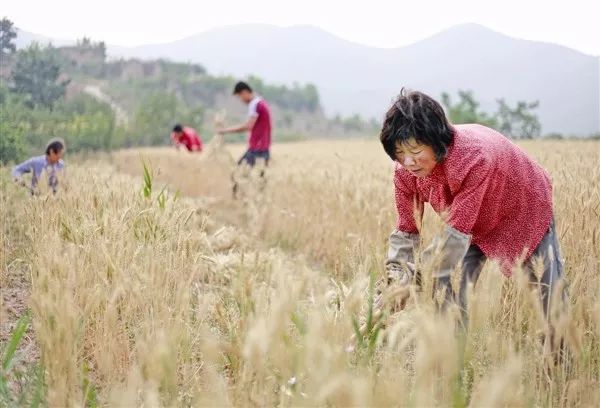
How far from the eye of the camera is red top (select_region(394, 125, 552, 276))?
6.73ft

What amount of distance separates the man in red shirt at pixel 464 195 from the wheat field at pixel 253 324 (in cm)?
12

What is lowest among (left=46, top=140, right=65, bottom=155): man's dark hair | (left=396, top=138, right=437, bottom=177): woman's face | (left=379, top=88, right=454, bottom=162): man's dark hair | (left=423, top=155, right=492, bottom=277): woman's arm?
(left=46, top=140, right=65, bottom=155): man's dark hair

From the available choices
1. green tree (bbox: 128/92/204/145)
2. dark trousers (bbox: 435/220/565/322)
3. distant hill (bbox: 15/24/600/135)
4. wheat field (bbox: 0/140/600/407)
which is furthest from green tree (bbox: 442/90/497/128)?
distant hill (bbox: 15/24/600/135)

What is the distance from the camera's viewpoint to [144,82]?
3303 cm

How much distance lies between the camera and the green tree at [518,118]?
98.2 ft

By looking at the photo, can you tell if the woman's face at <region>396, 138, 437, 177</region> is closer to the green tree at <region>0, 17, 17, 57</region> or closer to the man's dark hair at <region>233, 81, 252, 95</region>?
the man's dark hair at <region>233, 81, 252, 95</region>

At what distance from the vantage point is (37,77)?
26.4 ft

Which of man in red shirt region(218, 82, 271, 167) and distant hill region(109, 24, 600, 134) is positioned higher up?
distant hill region(109, 24, 600, 134)

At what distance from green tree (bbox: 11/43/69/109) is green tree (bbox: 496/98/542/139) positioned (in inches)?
986

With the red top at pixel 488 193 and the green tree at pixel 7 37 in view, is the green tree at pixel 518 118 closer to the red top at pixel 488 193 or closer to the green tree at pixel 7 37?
the green tree at pixel 7 37

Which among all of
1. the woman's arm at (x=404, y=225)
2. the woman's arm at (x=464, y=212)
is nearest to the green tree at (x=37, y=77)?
the woman's arm at (x=404, y=225)

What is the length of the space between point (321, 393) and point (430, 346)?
9.2 inches

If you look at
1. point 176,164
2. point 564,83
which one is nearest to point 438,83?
point 564,83

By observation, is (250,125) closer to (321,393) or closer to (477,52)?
(321,393)
